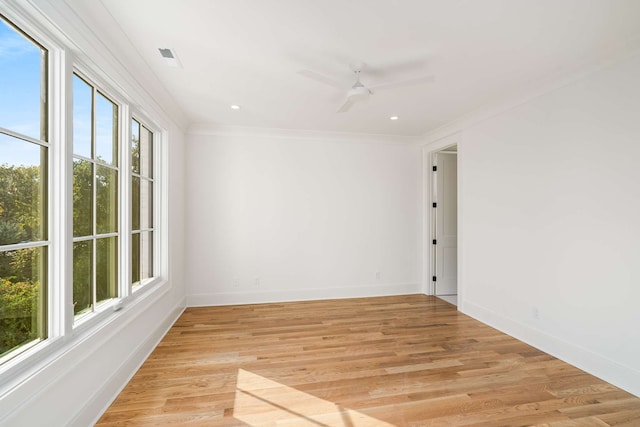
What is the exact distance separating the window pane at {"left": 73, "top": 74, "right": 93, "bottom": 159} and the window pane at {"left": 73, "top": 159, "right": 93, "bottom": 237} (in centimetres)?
9

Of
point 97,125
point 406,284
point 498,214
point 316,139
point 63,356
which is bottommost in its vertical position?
point 406,284

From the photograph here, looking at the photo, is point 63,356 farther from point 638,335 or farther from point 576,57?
point 576,57

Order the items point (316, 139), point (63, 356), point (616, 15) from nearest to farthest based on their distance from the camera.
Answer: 1. point (63, 356)
2. point (616, 15)
3. point (316, 139)

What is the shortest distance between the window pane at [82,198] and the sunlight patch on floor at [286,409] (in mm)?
1588

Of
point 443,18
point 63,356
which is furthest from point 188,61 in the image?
point 63,356

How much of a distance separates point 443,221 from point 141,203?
4.28 meters

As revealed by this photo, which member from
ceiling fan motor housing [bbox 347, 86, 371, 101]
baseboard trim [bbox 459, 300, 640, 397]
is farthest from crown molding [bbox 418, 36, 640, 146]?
baseboard trim [bbox 459, 300, 640, 397]

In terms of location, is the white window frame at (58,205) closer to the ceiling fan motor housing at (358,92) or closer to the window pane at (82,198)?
the window pane at (82,198)

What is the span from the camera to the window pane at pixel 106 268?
2170mm

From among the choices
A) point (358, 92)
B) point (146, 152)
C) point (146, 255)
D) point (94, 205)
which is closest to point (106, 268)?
point (94, 205)

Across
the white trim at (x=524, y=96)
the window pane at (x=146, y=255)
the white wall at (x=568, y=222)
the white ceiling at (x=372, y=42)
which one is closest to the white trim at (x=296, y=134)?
the white trim at (x=524, y=96)

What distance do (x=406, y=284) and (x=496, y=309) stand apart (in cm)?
160

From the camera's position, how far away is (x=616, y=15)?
190 centimetres

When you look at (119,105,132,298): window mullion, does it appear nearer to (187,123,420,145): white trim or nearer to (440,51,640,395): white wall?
(187,123,420,145): white trim
